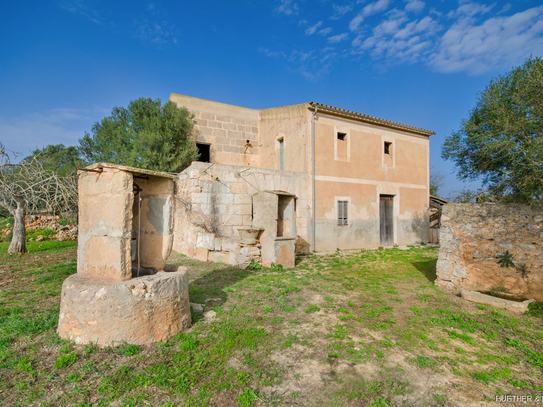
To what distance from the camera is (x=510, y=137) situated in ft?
26.7

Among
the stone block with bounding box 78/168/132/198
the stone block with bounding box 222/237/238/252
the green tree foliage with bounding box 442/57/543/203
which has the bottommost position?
the stone block with bounding box 222/237/238/252

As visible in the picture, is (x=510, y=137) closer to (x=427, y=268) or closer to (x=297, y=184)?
(x=427, y=268)

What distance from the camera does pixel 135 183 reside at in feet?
12.8

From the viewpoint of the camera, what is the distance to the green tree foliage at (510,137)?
723cm

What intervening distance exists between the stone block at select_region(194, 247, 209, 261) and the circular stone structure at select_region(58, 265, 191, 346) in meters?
4.98

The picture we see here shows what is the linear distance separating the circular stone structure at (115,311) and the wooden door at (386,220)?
11.5 metres

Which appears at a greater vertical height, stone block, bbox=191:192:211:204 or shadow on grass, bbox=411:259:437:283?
stone block, bbox=191:192:211:204

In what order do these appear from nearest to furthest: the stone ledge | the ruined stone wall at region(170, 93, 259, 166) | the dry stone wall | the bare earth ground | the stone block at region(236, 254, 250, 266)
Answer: the bare earth ground → the stone ledge → the stone block at region(236, 254, 250, 266) → the ruined stone wall at region(170, 93, 259, 166) → the dry stone wall

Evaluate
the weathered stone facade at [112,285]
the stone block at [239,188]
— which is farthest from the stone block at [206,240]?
the weathered stone facade at [112,285]

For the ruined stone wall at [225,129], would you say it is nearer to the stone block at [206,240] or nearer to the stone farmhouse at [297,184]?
the stone farmhouse at [297,184]

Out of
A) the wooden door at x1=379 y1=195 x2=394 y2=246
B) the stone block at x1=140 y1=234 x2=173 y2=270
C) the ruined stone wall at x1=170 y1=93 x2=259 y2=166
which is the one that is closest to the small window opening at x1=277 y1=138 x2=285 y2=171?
the ruined stone wall at x1=170 y1=93 x2=259 y2=166

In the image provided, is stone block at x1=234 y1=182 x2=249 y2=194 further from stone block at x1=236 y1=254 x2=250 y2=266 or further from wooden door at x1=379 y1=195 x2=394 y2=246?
wooden door at x1=379 y1=195 x2=394 y2=246

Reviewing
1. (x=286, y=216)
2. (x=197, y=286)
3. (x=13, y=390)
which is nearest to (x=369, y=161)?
(x=286, y=216)

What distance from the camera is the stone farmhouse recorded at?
832 centimetres
